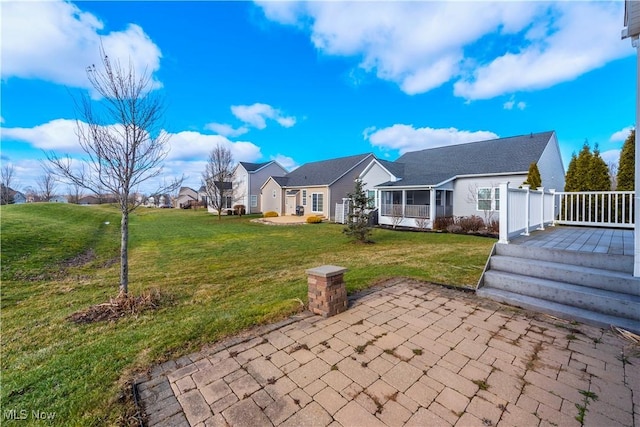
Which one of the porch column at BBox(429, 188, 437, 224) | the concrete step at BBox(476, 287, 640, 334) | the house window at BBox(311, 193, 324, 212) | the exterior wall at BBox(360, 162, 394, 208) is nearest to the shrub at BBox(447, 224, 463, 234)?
the porch column at BBox(429, 188, 437, 224)

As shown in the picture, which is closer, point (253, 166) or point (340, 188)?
point (340, 188)

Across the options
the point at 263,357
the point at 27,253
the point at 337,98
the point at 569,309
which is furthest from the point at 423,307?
the point at 337,98

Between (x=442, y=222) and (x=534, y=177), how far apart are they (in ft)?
15.9

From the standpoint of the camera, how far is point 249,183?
31547 millimetres

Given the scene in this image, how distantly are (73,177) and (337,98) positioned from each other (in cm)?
1798

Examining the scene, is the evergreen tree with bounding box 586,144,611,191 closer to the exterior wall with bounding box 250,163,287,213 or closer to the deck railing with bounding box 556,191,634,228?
the deck railing with bounding box 556,191,634,228

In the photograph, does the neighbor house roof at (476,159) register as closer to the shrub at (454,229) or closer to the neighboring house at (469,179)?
the neighboring house at (469,179)

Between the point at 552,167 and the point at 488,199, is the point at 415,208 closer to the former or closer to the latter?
the point at 488,199

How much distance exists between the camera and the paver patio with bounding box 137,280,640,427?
2.01 metres

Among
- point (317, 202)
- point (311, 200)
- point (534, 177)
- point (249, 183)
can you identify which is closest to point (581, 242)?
point (534, 177)

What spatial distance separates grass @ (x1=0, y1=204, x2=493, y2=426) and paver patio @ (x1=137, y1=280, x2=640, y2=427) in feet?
1.40

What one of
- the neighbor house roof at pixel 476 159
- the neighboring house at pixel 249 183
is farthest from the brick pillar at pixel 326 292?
the neighboring house at pixel 249 183

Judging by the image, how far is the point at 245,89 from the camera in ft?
49.9

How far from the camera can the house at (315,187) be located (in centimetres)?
2311
